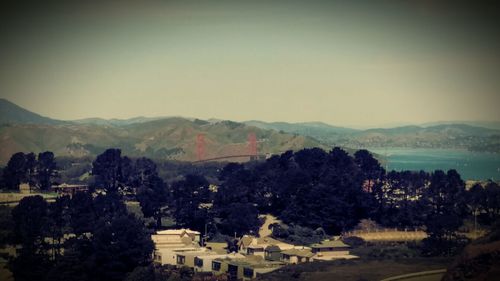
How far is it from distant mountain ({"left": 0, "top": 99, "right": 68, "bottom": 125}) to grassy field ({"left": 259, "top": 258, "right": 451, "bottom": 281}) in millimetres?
96474

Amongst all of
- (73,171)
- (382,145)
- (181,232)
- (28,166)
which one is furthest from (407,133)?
(181,232)

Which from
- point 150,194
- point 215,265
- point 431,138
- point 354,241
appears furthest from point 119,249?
point 431,138

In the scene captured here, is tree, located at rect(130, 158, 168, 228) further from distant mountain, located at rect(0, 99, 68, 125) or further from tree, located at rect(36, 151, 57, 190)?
distant mountain, located at rect(0, 99, 68, 125)

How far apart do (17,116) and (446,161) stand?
56.7 m

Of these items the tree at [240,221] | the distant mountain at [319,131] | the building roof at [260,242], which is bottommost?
the building roof at [260,242]

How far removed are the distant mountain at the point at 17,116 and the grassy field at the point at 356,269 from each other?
317ft

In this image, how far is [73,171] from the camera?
8306 cm

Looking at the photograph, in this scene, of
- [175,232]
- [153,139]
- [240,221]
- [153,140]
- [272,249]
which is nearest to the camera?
[272,249]

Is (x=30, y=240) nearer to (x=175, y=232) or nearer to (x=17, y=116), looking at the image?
(x=175, y=232)

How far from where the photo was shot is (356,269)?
4003 centimetres

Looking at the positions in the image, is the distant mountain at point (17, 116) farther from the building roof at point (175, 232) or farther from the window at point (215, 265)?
the window at point (215, 265)

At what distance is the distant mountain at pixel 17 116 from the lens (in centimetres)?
13562

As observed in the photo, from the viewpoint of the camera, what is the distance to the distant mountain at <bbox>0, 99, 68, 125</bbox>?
135625mm

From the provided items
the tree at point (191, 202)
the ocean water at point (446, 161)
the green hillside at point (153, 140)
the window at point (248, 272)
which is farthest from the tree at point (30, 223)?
the ocean water at point (446, 161)
